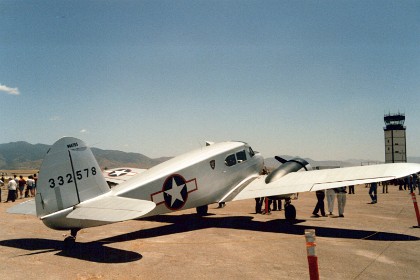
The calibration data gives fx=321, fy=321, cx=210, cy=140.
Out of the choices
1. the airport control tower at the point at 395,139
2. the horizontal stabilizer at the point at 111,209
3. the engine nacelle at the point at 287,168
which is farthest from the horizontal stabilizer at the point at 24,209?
the airport control tower at the point at 395,139

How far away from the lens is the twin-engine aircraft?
890 centimetres

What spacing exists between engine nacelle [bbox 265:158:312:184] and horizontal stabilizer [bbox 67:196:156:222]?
275 inches

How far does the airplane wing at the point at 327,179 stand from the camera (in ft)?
36.1

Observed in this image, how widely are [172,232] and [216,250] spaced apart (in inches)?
136

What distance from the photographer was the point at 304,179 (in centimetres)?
A: 1296

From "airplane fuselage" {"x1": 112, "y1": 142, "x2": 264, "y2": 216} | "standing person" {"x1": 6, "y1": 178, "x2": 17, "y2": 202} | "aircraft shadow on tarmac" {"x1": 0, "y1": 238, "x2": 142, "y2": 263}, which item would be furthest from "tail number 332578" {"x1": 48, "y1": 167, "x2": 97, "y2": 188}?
"standing person" {"x1": 6, "y1": 178, "x2": 17, "y2": 202}

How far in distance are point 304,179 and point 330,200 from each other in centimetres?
385

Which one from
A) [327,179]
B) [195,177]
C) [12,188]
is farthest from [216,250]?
[12,188]

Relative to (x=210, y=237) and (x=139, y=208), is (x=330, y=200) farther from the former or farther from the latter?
(x=139, y=208)

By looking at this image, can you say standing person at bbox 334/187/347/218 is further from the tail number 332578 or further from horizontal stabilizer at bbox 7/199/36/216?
horizontal stabilizer at bbox 7/199/36/216

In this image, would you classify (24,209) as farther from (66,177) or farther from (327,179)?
(327,179)

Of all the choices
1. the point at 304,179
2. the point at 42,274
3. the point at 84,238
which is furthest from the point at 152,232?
the point at 304,179

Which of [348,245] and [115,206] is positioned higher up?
[115,206]

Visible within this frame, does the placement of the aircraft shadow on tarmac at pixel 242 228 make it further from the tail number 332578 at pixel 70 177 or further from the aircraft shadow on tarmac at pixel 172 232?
the tail number 332578 at pixel 70 177
